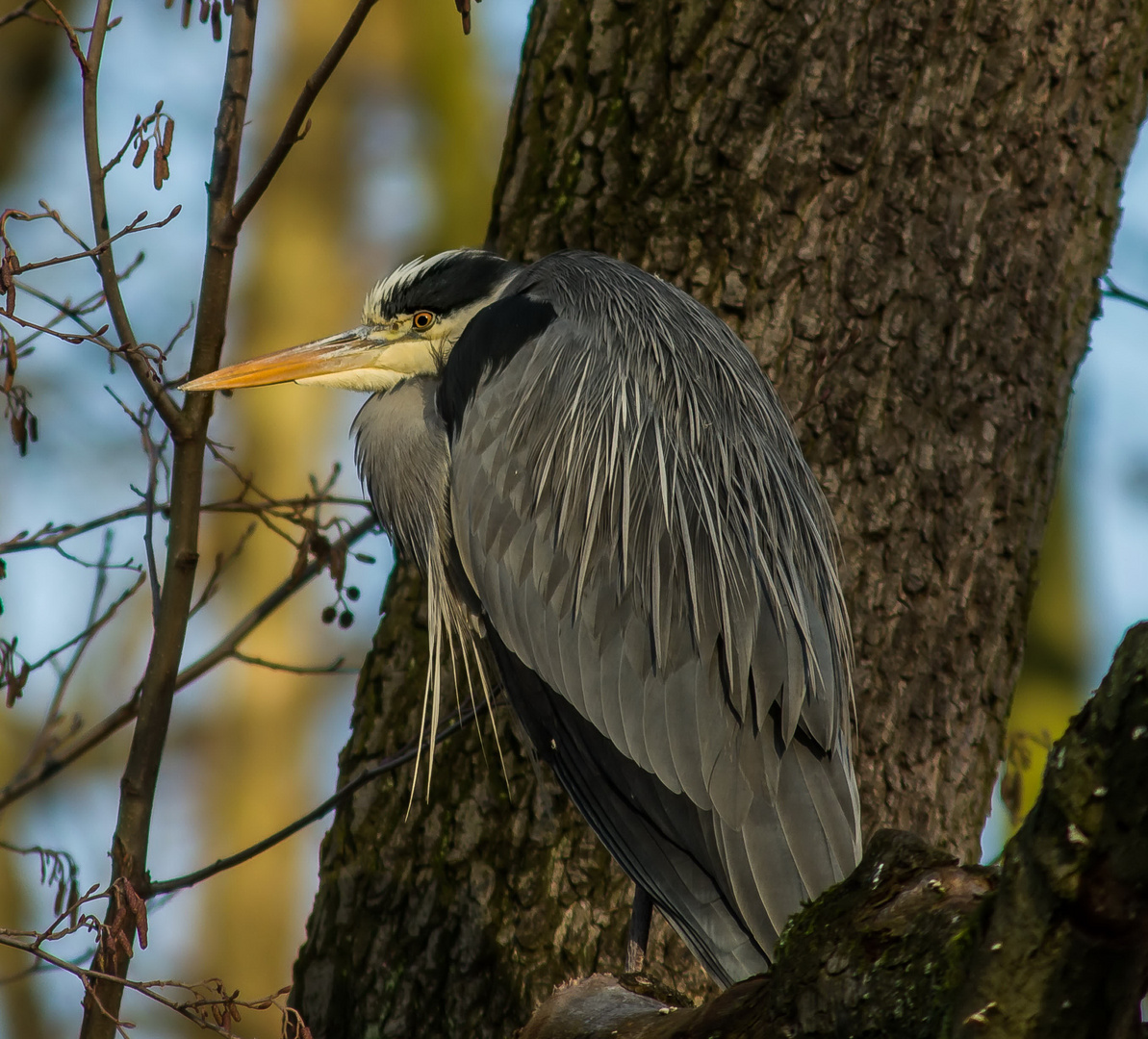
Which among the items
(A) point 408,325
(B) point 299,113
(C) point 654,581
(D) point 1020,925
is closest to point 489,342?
(A) point 408,325

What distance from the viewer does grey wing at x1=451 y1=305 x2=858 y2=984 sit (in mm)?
2199

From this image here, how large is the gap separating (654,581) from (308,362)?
95 cm

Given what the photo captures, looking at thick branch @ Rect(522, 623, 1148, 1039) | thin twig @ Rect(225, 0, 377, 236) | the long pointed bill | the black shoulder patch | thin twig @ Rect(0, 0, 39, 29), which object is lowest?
thick branch @ Rect(522, 623, 1148, 1039)

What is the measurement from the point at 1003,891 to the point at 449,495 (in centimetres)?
185

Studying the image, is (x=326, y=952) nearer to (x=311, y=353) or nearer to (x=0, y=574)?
(x=0, y=574)

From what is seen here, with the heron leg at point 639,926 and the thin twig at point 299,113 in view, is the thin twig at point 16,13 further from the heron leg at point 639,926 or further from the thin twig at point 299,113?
the heron leg at point 639,926

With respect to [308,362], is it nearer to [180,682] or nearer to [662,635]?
[180,682]

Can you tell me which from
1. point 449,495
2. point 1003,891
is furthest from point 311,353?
point 1003,891

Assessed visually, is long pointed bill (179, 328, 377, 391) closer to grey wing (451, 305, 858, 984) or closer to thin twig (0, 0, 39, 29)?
grey wing (451, 305, 858, 984)

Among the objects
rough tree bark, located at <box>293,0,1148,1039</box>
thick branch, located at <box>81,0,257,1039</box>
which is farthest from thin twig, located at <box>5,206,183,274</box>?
rough tree bark, located at <box>293,0,1148,1039</box>

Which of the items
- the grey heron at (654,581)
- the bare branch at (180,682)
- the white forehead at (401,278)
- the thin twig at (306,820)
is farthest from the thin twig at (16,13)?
the thin twig at (306,820)

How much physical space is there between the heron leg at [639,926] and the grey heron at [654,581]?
76 mm

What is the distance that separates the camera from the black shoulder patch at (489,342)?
2.56m

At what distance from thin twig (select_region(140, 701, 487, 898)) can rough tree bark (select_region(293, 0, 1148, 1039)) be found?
227mm
